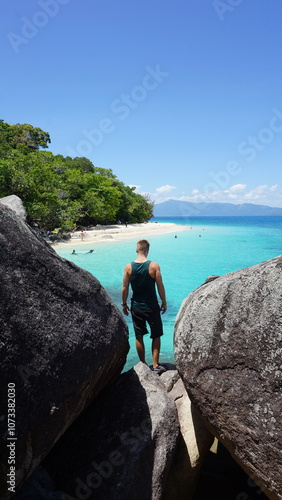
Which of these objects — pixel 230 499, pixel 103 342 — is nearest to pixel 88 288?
pixel 103 342

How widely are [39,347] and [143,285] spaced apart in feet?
10.1

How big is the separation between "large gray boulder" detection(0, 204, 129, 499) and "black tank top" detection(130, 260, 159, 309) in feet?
7.85

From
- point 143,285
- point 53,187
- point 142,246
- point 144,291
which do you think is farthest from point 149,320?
point 53,187

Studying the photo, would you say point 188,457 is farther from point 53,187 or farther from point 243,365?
point 53,187

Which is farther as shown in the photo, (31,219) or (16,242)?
(31,219)

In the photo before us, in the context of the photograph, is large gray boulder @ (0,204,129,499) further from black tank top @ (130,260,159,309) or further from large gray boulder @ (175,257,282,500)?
black tank top @ (130,260,159,309)

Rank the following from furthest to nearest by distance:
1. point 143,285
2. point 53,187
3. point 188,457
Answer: point 53,187
point 143,285
point 188,457

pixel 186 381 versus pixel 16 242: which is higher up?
pixel 16 242

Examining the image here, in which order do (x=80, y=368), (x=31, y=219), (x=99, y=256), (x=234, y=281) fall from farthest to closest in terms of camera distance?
(x=31, y=219)
(x=99, y=256)
(x=234, y=281)
(x=80, y=368)

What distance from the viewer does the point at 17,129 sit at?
6053 centimetres

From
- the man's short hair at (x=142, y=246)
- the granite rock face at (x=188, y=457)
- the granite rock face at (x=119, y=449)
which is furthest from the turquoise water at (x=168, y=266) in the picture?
the granite rock face at (x=119, y=449)

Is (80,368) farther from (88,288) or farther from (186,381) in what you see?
(186,381)

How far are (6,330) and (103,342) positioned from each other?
869 mm

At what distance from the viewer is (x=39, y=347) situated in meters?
2.17
